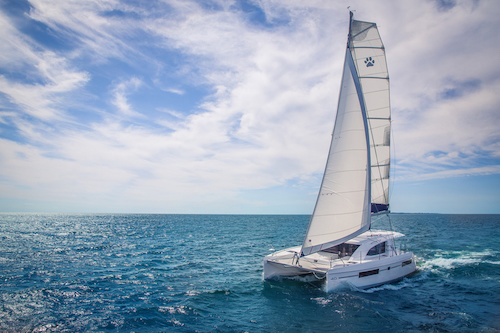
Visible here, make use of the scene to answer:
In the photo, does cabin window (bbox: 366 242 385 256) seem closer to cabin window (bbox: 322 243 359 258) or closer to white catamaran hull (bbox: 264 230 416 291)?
white catamaran hull (bbox: 264 230 416 291)

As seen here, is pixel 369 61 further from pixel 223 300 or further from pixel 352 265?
pixel 223 300

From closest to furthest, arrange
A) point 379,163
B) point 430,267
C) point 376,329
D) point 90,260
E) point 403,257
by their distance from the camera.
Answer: point 376,329, point 403,257, point 379,163, point 430,267, point 90,260

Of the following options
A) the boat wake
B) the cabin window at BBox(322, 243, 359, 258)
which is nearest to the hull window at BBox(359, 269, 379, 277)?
the cabin window at BBox(322, 243, 359, 258)

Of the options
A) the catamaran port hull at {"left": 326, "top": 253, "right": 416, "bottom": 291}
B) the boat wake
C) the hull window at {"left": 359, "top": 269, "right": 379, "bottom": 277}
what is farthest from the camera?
the boat wake

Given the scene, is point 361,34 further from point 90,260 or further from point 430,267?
point 90,260

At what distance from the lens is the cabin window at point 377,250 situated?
55.3 ft

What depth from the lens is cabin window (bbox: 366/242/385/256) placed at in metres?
16.9

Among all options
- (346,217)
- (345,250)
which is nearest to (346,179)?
(346,217)

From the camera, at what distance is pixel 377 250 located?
1727cm

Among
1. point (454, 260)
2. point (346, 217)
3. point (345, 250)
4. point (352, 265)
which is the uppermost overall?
point (346, 217)

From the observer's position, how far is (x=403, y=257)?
1742cm

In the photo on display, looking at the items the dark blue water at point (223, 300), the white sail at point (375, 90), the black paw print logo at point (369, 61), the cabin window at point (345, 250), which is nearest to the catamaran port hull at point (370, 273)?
the dark blue water at point (223, 300)

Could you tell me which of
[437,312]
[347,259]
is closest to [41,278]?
[347,259]

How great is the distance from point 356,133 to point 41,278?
2218cm
